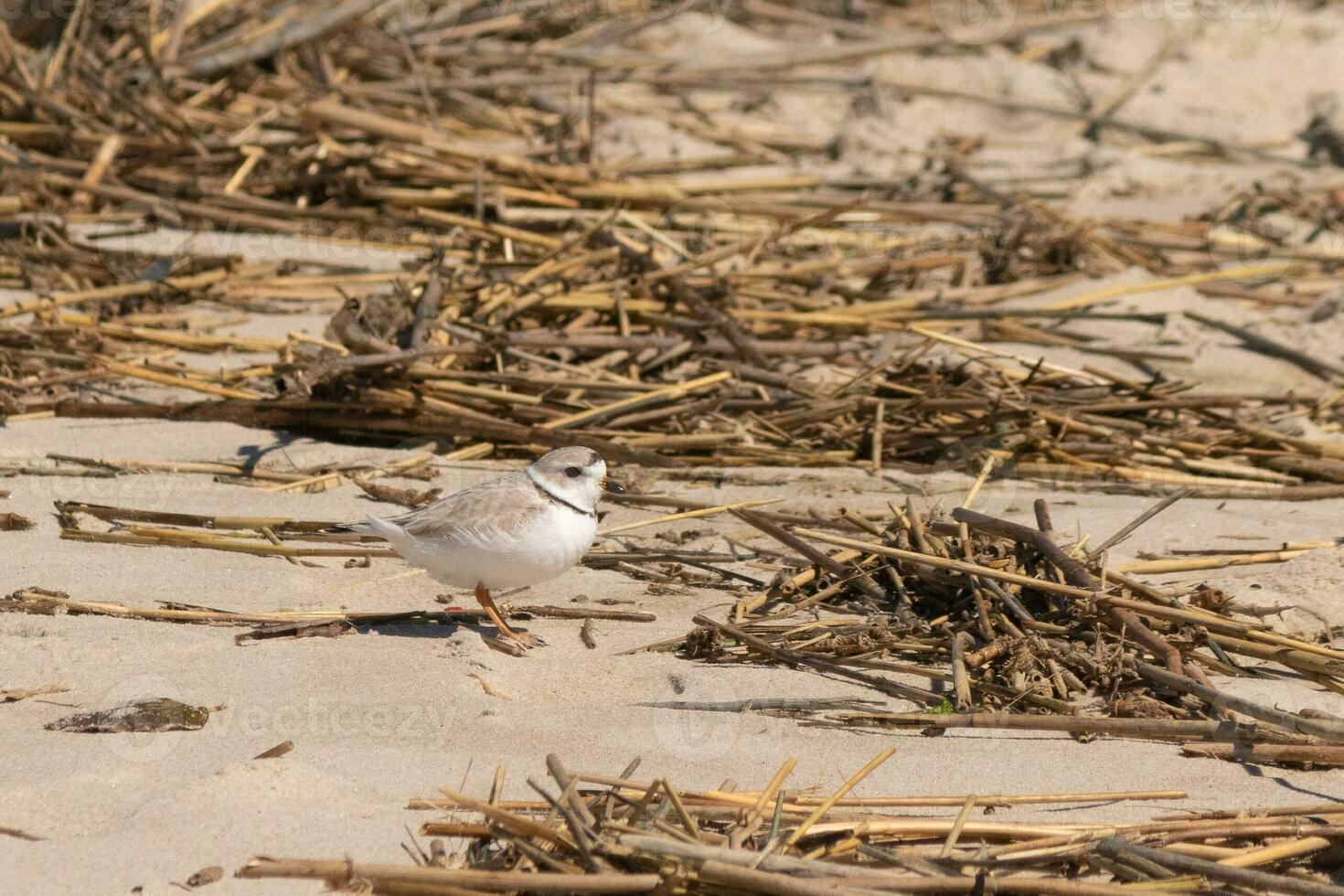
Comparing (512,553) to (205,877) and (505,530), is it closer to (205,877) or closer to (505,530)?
(505,530)

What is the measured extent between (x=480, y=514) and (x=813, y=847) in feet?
→ 5.09

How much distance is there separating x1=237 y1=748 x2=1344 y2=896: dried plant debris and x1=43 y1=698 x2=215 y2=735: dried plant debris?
2.14ft

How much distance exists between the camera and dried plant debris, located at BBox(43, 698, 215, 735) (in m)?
3.09

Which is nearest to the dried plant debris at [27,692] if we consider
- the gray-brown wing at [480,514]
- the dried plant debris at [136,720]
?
the dried plant debris at [136,720]

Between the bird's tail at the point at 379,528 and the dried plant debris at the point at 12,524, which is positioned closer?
the bird's tail at the point at 379,528

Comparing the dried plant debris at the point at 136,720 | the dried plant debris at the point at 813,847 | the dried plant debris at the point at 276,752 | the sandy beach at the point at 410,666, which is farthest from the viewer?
the dried plant debris at the point at 136,720

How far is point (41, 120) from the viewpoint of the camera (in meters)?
7.66

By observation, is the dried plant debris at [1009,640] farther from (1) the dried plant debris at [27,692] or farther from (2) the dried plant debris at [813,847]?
(1) the dried plant debris at [27,692]

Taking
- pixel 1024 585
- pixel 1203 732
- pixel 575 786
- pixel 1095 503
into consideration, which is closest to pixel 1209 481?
pixel 1095 503

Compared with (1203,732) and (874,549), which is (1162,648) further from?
(874,549)

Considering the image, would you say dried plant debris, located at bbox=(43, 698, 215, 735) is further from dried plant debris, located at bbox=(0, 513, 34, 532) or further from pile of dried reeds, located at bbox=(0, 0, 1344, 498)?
pile of dried reeds, located at bbox=(0, 0, 1344, 498)

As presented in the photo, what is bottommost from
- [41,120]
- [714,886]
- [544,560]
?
[714,886]

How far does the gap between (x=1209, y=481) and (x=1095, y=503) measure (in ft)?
1.82

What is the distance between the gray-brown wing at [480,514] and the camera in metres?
3.84
